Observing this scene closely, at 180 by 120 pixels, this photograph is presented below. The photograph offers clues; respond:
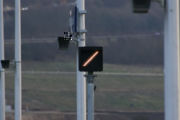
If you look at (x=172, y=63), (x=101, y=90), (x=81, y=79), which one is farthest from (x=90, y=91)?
(x=101, y=90)

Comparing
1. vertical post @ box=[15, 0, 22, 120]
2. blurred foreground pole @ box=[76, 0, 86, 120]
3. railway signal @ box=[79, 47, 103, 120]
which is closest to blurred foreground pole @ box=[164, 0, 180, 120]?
railway signal @ box=[79, 47, 103, 120]

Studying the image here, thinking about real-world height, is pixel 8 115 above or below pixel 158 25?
below

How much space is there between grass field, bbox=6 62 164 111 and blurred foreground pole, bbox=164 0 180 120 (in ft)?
150

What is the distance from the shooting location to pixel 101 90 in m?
64.8

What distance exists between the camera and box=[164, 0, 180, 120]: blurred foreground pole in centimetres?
969

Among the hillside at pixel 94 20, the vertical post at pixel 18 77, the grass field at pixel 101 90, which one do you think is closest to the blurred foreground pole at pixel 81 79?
the vertical post at pixel 18 77

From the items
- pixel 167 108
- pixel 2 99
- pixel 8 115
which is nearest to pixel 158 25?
pixel 8 115

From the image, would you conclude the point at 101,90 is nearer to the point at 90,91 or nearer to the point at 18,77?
the point at 18,77

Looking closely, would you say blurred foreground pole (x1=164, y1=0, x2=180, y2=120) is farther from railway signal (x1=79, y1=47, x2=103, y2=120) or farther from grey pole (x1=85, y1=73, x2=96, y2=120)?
grey pole (x1=85, y1=73, x2=96, y2=120)

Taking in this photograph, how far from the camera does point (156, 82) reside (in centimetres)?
6512

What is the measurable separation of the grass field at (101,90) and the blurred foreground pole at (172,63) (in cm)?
4574

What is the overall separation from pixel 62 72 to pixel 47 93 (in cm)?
735

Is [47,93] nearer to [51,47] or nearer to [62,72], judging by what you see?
[62,72]

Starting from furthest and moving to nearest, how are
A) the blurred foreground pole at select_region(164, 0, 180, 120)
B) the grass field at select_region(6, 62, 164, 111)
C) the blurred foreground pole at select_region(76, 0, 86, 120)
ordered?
the grass field at select_region(6, 62, 164, 111) < the blurred foreground pole at select_region(76, 0, 86, 120) < the blurred foreground pole at select_region(164, 0, 180, 120)
